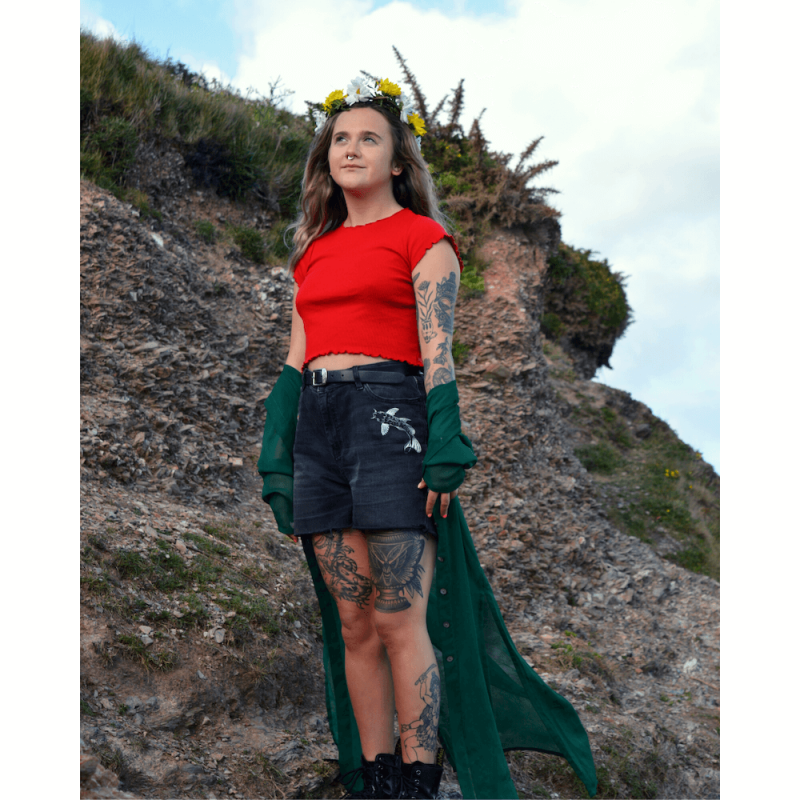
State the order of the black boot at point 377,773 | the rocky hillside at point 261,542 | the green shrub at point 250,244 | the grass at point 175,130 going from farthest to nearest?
the green shrub at point 250,244
the grass at point 175,130
the rocky hillside at point 261,542
the black boot at point 377,773

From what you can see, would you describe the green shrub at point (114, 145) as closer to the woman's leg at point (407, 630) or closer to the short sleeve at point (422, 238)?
the short sleeve at point (422, 238)

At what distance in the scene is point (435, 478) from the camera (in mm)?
2295

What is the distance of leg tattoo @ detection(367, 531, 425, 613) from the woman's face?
4.58ft

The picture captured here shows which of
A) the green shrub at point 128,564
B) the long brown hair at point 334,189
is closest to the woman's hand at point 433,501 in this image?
the long brown hair at point 334,189

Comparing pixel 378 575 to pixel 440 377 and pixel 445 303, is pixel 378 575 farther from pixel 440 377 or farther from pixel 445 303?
pixel 445 303

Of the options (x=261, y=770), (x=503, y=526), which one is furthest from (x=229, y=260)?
(x=261, y=770)

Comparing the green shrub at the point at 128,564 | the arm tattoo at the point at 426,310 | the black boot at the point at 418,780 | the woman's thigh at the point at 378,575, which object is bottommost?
the black boot at the point at 418,780

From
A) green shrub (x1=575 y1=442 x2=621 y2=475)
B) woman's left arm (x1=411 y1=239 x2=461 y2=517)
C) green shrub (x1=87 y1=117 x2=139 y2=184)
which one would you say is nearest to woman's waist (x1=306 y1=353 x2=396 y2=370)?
woman's left arm (x1=411 y1=239 x2=461 y2=517)

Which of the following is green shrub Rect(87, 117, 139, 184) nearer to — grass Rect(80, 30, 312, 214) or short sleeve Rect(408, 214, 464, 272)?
grass Rect(80, 30, 312, 214)

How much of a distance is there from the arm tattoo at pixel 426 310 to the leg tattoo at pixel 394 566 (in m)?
0.75

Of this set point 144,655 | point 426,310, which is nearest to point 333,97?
point 426,310

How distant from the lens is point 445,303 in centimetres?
248

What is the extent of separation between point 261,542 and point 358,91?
10.4 feet

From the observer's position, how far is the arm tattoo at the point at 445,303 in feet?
8.11
